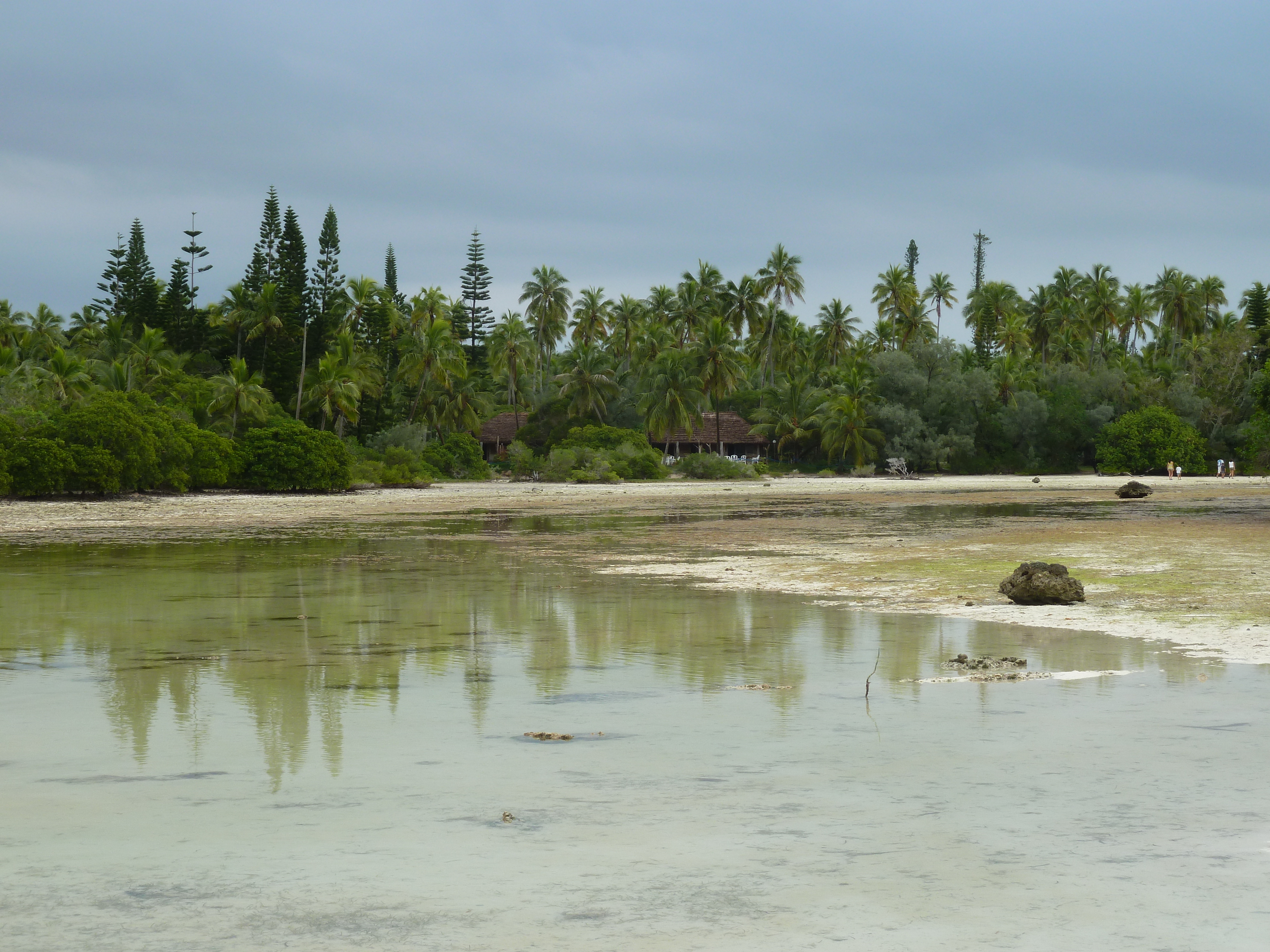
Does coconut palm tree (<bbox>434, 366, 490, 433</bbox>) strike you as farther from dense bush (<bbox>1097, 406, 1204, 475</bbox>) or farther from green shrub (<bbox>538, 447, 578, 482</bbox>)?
dense bush (<bbox>1097, 406, 1204, 475</bbox>)

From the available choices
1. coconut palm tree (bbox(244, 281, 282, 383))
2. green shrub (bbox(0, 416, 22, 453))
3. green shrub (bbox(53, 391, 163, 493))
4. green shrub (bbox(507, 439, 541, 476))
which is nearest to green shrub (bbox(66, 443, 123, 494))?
green shrub (bbox(53, 391, 163, 493))

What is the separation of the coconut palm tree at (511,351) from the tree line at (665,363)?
194mm

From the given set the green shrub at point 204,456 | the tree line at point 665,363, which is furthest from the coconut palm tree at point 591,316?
the green shrub at point 204,456

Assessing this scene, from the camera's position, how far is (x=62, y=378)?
51.9 metres

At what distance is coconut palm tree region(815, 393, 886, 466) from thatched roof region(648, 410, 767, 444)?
5.86 meters

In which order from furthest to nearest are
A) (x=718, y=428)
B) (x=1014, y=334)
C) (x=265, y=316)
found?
(x=1014, y=334), (x=718, y=428), (x=265, y=316)

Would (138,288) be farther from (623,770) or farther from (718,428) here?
(623,770)

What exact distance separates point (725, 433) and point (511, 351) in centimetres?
1637

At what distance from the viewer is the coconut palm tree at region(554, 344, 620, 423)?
2867 inches

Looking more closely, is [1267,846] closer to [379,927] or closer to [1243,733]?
[1243,733]

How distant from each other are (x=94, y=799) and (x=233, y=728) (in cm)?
164

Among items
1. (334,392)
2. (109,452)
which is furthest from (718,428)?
(109,452)

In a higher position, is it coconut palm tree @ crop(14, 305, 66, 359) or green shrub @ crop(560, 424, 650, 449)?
coconut palm tree @ crop(14, 305, 66, 359)

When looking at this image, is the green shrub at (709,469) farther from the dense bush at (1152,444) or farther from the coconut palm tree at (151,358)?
the coconut palm tree at (151,358)
